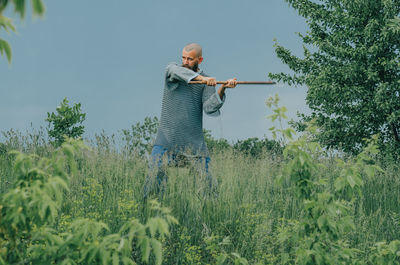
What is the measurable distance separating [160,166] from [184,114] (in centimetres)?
86

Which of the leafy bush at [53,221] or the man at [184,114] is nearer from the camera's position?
the leafy bush at [53,221]

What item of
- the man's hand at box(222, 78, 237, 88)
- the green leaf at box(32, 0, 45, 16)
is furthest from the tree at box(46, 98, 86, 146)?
the green leaf at box(32, 0, 45, 16)

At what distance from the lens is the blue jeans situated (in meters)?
5.62

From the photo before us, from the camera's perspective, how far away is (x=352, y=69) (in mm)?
10922

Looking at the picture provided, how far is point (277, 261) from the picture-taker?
196 inches

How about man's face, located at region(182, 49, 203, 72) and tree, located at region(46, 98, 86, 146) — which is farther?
tree, located at region(46, 98, 86, 146)

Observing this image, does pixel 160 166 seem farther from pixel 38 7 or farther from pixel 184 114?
pixel 38 7

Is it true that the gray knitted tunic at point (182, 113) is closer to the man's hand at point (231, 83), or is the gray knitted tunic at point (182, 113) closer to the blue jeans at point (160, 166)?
the blue jeans at point (160, 166)

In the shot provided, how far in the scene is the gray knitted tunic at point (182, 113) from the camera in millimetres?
6004

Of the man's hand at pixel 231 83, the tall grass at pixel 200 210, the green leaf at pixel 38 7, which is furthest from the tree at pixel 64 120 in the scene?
the green leaf at pixel 38 7

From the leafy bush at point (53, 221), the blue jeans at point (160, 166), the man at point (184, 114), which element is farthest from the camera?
the man at point (184, 114)

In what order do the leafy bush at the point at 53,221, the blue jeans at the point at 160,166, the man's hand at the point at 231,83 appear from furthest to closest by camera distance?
the blue jeans at the point at 160,166 → the man's hand at the point at 231,83 → the leafy bush at the point at 53,221

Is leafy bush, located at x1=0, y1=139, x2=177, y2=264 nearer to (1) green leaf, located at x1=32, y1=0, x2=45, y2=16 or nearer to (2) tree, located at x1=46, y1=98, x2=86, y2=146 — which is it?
(1) green leaf, located at x1=32, y1=0, x2=45, y2=16

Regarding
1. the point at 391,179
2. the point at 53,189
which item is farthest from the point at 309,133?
the point at 391,179
